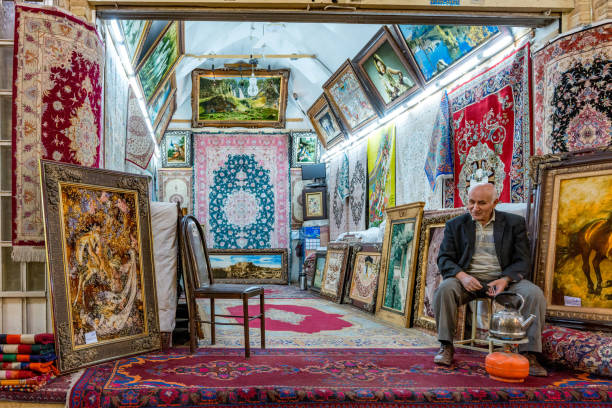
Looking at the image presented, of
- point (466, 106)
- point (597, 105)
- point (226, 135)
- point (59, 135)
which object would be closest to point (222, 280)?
point (226, 135)

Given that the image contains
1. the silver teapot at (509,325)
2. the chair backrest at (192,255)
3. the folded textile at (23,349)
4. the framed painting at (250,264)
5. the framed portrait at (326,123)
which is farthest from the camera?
the framed painting at (250,264)

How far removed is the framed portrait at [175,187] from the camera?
39.8 ft

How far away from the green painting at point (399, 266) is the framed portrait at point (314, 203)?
576 centimetres

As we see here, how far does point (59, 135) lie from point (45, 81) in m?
0.39

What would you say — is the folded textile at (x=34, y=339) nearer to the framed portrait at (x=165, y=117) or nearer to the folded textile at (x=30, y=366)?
the folded textile at (x=30, y=366)

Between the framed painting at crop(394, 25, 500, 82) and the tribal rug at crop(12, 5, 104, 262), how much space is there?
3768 mm

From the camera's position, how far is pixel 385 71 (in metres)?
7.21

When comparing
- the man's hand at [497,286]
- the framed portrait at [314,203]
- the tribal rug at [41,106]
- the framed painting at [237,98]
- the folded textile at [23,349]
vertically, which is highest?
the framed painting at [237,98]

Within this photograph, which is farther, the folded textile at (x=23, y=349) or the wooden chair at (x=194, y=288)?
the wooden chair at (x=194, y=288)

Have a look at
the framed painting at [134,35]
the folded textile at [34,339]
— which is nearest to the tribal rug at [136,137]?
the framed painting at [134,35]

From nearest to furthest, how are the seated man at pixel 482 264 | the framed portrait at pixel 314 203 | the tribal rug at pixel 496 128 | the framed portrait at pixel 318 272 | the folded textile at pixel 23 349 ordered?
the folded textile at pixel 23 349 → the seated man at pixel 482 264 → the tribal rug at pixel 496 128 → the framed portrait at pixel 318 272 → the framed portrait at pixel 314 203

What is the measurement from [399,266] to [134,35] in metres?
3.84

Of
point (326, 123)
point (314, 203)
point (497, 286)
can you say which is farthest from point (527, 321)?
point (314, 203)

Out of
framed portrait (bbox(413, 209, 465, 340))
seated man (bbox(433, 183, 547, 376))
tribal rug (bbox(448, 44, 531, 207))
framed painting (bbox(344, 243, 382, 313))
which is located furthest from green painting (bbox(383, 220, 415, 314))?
seated man (bbox(433, 183, 547, 376))
